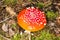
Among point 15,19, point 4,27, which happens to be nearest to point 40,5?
point 15,19

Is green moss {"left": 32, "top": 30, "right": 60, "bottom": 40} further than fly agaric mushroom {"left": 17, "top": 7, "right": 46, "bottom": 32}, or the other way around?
green moss {"left": 32, "top": 30, "right": 60, "bottom": 40}

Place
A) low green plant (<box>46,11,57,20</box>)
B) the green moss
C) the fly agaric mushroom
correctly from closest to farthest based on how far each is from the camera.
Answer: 1. the fly agaric mushroom
2. the green moss
3. low green plant (<box>46,11,57,20</box>)

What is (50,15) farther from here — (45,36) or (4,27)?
(4,27)

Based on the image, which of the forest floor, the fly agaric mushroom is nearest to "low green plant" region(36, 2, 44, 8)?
the forest floor

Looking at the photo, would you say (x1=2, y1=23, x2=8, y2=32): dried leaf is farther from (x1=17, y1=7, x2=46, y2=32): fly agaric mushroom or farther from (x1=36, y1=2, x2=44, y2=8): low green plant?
(x1=36, y1=2, x2=44, y2=8): low green plant

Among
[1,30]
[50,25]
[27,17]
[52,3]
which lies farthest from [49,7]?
[1,30]

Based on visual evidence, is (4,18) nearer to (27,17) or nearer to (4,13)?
(4,13)

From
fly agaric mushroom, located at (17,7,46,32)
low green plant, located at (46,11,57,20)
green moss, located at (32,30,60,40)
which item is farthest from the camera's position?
low green plant, located at (46,11,57,20)

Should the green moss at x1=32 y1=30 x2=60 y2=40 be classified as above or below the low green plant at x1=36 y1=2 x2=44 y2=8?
below

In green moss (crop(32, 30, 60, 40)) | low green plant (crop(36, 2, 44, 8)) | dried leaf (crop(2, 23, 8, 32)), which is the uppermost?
low green plant (crop(36, 2, 44, 8))
